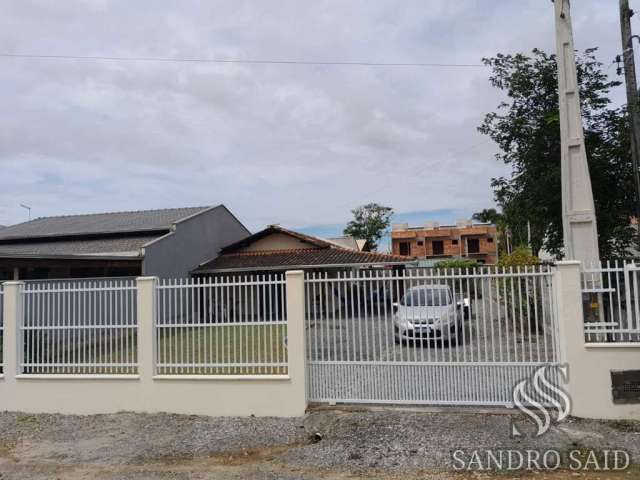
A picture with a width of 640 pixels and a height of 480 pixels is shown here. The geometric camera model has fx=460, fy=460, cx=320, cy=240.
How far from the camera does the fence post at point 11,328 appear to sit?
7160 mm

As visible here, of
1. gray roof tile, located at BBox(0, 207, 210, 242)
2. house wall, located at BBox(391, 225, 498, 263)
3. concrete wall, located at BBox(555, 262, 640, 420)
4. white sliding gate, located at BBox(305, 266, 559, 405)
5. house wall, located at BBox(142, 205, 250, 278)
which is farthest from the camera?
house wall, located at BBox(391, 225, 498, 263)

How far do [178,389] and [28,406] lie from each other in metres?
2.53

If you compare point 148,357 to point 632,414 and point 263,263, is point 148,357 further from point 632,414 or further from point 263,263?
point 263,263

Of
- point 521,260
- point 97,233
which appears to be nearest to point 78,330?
point 521,260

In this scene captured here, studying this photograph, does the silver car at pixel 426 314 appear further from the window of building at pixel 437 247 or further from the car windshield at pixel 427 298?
the window of building at pixel 437 247

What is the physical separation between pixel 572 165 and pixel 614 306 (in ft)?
11.1

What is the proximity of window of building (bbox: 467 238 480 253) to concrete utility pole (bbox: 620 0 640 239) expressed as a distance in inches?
1624

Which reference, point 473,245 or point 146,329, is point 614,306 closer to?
point 146,329

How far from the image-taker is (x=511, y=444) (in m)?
5.17

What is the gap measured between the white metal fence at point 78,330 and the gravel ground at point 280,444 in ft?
2.90

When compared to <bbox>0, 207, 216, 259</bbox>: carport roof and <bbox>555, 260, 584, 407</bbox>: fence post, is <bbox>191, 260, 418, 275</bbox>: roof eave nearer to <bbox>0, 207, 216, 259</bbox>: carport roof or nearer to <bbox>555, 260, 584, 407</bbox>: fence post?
<bbox>0, 207, 216, 259</bbox>: carport roof

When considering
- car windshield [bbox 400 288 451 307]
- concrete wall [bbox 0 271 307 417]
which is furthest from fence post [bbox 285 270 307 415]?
car windshield [bbox 400 288 451 307]

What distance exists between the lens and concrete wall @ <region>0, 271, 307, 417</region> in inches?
251

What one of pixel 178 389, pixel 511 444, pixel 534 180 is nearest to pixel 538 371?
pixel 511 444
